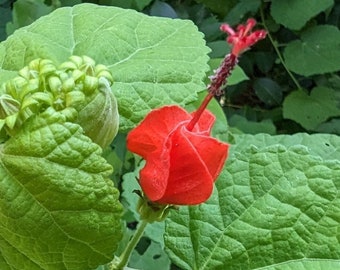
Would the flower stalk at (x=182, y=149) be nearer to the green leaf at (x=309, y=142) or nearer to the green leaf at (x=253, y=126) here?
the green leaf at (x=309, y=142)

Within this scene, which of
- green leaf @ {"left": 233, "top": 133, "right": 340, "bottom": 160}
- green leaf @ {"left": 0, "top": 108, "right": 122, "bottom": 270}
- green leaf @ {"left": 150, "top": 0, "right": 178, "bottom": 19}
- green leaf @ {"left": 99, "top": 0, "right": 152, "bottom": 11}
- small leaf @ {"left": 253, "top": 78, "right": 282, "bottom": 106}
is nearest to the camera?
green leaf @ {"left": 0, "top": 108, "right": 122, "bottom": 270}

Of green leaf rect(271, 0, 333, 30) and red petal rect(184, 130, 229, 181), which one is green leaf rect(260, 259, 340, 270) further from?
green leaf rect(271, 0, 333, 30)

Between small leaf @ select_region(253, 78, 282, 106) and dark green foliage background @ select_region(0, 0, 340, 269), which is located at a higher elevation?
dark green foliage background @ select_region(0, 0, 340, 269)

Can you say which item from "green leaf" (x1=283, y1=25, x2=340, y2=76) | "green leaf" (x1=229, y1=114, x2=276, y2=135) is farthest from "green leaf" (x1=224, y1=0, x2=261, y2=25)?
"green leaf" (x1=229, y1=114, x2=276, y2=135)

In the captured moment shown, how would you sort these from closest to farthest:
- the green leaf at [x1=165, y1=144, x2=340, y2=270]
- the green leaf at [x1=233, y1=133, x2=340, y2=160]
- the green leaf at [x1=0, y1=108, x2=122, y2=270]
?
the green leaf at [x1=0, y1=108, x2=122, y2=270] < the green leaf at [x1=165, y1=144, x2=340, y2=270] < the green leaf at [x1=233, y1=133, x2=340, y2=160]

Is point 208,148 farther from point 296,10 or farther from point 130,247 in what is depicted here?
point 296,10

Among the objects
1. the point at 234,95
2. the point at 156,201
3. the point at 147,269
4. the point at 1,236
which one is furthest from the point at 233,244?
the point at 234,95

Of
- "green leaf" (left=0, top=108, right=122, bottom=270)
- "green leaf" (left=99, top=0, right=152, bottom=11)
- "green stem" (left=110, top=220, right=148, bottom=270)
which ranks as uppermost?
"green leaf" (left=0, top=108, right=122, bottom=270)

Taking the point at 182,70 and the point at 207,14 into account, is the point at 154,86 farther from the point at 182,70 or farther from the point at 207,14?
the point at 207,14

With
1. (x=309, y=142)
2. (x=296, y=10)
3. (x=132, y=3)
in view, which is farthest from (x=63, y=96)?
(x=296, y=10)
